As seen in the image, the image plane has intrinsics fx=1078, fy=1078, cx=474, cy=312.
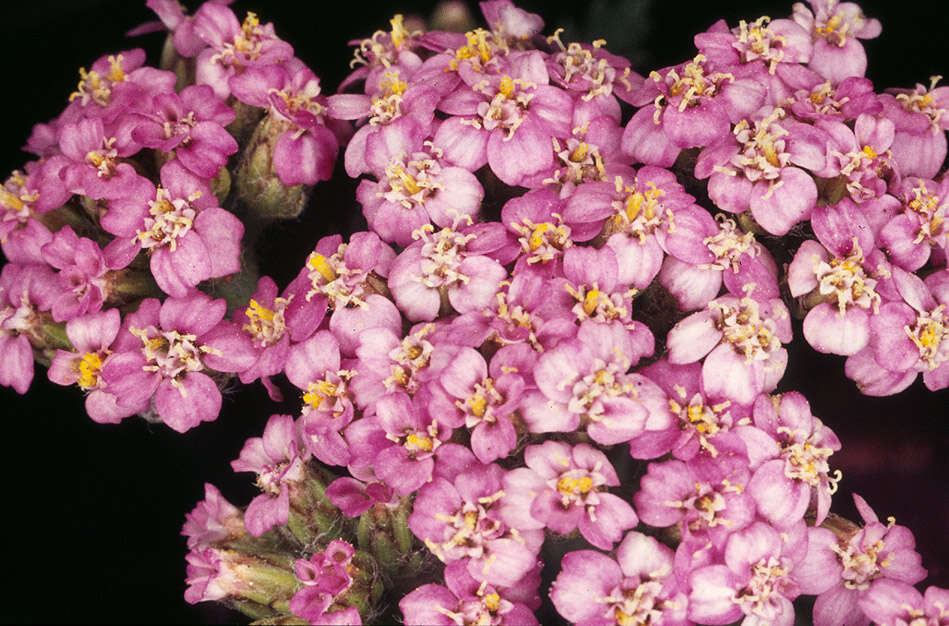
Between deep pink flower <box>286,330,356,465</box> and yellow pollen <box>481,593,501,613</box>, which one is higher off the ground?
deep pink flower <box>286,330,356,465</box>

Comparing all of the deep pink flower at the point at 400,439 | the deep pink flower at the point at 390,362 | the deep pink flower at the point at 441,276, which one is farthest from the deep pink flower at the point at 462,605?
the deep pink flower at the point at 441,276

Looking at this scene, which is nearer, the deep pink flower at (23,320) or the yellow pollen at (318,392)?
the yellow pollen at (318,392)

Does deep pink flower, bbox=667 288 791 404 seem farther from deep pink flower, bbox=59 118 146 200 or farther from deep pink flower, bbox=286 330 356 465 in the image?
deep pink flower, bbox=59 118 146 200

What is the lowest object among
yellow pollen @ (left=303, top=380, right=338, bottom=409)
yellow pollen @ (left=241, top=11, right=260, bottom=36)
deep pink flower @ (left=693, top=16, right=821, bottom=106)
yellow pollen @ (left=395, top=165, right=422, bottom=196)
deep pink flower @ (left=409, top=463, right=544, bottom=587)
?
deep pink flower @ (left=409, top=463, right=544, bottom=587)

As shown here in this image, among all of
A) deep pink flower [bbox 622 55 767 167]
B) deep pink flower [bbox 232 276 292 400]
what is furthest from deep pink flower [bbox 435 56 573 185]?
deep pink flower [bbox 232 276 292 400]

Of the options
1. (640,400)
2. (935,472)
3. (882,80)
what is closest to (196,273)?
(640,400)

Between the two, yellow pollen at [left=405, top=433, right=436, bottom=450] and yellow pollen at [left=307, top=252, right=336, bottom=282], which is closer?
yellow pollen at [left=405, top=433, right=436, bottom=450]

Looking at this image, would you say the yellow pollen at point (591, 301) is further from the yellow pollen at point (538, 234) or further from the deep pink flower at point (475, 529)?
the deep pink flower at point (475, 529)
